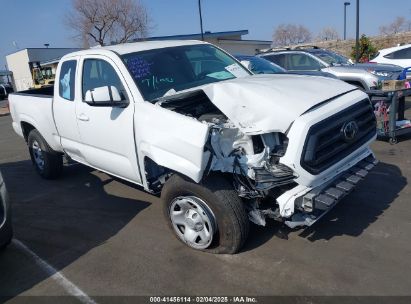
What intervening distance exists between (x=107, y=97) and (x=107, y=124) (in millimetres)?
439

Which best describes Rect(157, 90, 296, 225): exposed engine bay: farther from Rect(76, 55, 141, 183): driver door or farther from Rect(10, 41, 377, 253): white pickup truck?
Rect(76, 55, 141, 183): driver door

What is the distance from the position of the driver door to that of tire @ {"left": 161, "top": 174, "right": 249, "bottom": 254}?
67 centimetres

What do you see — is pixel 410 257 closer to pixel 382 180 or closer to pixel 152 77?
pixel 382 180

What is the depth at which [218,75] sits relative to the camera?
4.77 m

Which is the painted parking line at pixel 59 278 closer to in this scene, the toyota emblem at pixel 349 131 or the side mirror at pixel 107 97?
the side mirror at pixel 107 97

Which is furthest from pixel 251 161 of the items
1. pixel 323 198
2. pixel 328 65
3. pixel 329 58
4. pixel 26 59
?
pixel 26 59

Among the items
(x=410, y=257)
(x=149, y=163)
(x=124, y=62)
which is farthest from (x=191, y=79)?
(x=410, y=257)

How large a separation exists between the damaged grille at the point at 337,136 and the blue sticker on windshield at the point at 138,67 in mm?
1988

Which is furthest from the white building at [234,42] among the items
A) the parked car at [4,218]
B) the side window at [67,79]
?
the parked car at [4,218]

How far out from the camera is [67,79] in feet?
17.4

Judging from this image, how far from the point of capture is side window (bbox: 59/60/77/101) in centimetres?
515

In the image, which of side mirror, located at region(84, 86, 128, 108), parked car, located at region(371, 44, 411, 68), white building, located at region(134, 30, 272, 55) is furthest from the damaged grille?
white building, located at region(134, 30, 272, 55)

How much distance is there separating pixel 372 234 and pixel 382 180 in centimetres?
153

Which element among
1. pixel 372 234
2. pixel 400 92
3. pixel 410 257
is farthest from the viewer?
pixel 400 92
